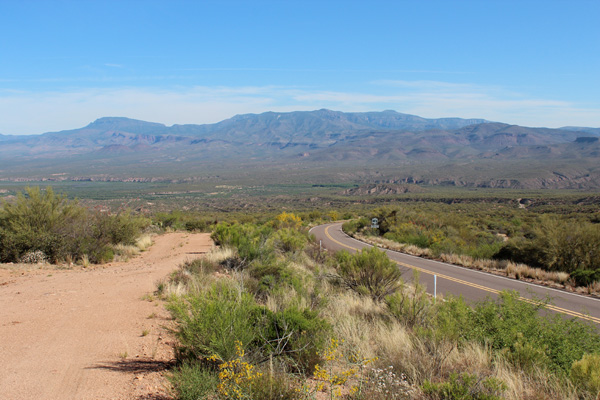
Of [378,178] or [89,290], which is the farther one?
[378,178]

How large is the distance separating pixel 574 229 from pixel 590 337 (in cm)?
1105

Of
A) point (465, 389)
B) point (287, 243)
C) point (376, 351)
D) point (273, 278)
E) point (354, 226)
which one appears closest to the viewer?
point (465, 389)

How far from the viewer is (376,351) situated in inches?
224

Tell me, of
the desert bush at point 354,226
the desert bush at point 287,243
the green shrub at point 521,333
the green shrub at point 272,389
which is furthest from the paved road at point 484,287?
the desert bush at point 354,226

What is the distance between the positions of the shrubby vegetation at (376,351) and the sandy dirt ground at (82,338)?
592 millimetres

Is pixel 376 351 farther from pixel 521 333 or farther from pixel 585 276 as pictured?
pixel 585 276

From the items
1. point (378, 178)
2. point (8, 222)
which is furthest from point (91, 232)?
point (378, 178)

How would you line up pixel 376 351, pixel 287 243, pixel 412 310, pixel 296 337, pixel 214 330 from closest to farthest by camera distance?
pixel 214 330, pixel 296 337, pixel 376 351, pixel 412 310, pixel 287 243

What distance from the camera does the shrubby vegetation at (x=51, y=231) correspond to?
1297 cm

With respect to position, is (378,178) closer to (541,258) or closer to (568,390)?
(541,258)

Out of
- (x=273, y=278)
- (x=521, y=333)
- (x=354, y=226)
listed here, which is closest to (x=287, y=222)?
(x=354, y=226)

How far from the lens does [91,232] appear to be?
14359 millimetres

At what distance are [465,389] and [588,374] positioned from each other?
4.56 ft

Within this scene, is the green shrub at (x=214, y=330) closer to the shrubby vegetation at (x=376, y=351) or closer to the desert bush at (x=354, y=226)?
the shrubby vegetation at (x=376, y=351)
